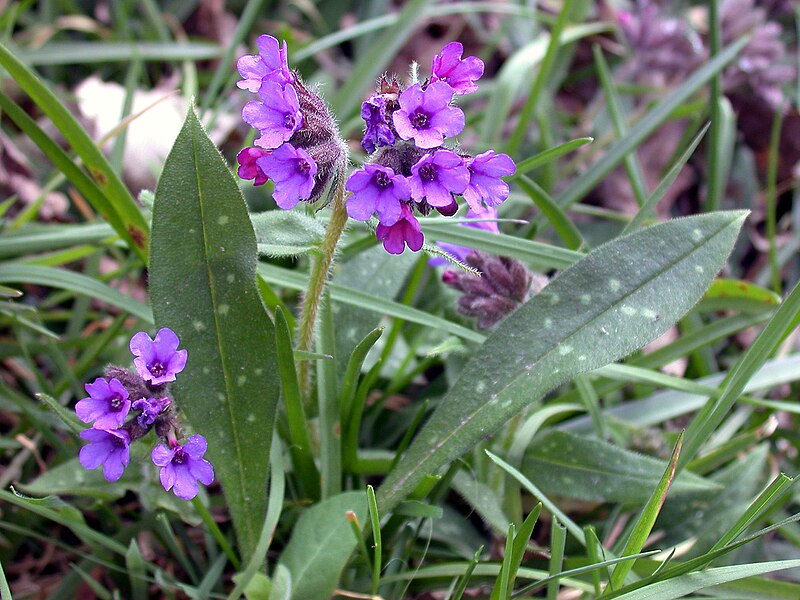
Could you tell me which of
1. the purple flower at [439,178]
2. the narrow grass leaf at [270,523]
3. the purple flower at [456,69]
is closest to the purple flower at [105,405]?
the narrow grass leaf at [270,523]

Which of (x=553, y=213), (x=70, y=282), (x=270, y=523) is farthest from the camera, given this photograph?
(x=553, y=213)

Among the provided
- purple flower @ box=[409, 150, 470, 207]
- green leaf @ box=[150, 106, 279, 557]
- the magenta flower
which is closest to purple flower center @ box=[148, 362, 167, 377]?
green leaf @ box=[150, 106, 279, 557]

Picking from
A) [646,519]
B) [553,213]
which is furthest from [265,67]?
[646,519]

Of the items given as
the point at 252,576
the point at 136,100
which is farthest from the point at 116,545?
the point at 136,100

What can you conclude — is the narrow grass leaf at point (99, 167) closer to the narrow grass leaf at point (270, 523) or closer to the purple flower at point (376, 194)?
the narrow grass leaf at point (270, 523)

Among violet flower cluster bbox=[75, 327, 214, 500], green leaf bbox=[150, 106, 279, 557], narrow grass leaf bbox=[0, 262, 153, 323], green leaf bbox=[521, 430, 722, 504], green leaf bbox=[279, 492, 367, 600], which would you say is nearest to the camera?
violet flower cluster bbox=[75, 327, 214, 500]

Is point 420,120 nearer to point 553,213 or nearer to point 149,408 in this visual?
point 149,408

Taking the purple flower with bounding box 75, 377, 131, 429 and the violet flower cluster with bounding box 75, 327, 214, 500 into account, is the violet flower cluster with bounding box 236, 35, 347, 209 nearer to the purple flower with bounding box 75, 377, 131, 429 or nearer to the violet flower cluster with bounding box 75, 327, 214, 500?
the violet flower cluster with bounding box 75, 327, 214, 500
